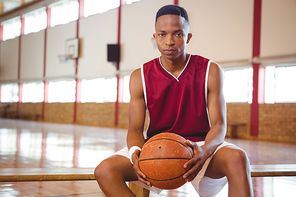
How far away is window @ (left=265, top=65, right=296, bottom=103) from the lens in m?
8.26

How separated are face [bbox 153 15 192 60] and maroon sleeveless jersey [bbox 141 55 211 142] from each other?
0.15 meters

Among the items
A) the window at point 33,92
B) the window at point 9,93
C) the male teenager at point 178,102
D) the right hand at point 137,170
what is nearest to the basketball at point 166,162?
the right hand at point 137,170

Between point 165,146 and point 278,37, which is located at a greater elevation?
point 278,37

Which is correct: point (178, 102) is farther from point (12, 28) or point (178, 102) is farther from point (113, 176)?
point (12, 28)

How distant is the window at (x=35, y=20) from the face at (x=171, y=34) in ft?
50.3

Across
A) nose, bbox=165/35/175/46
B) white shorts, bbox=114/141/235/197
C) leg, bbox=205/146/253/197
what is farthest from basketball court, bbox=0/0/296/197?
nose, bbox=165/35/175/46

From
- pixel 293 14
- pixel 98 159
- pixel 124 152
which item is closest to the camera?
pixel 124 152

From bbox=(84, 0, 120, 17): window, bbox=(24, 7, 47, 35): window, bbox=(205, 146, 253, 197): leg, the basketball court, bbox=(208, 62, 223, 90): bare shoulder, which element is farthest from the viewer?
bbox=(24, 7, 47, 35): window

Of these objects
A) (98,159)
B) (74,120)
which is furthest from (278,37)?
(74,120)

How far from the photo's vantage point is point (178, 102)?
183 cm

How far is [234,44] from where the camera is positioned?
9.13m

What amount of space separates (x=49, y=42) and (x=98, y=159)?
12200 millimetres

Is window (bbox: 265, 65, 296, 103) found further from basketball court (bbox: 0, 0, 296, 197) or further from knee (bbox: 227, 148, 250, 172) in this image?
knee (bbox: 227, 148, 250, 172)

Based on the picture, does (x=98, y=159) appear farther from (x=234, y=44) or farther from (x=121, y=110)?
(x=121, y=110)
